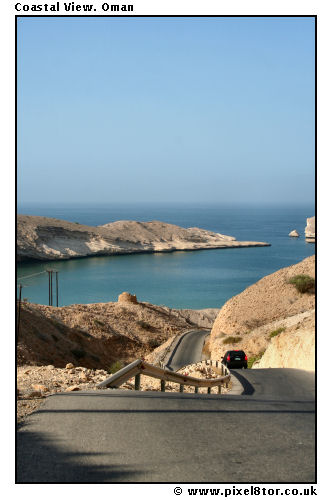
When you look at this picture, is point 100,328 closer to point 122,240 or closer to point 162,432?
point 162,432

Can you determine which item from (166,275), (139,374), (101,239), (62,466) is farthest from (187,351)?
(101,239)

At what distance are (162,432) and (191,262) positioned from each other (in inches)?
5236

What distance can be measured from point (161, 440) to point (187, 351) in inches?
1331

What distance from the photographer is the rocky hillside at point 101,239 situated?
138m

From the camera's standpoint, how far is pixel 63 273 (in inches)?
4636

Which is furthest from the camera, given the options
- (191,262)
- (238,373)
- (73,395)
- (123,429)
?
(191,262)

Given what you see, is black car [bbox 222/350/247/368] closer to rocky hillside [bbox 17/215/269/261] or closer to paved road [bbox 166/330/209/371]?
paved road [bbox 166/330/209/371]

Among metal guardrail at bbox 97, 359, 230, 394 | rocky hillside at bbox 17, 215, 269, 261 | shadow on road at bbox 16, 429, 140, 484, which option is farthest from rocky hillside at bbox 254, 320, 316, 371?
rocky hillside at bbox 17, 215, 269, 261

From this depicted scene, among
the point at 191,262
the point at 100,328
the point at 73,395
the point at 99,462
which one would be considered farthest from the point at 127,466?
the point at 191,262

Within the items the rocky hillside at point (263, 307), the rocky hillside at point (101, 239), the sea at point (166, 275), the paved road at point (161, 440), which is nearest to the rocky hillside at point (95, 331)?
the rocky hillside at point (263, 307)

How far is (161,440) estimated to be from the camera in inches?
212

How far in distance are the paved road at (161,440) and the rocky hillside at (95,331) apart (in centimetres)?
1436
